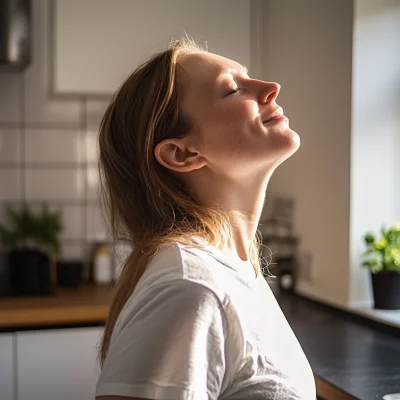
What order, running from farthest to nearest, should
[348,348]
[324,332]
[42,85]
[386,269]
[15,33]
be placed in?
[42,85] → [15,33] → [386,269] → [324,332] → [348,348]

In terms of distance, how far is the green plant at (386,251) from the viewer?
6.55ft

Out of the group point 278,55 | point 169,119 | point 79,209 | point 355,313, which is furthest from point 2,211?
point 169,119

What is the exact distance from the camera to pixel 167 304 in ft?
2.51

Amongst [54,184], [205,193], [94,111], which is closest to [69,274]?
[54,184]

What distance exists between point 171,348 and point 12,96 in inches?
79.9

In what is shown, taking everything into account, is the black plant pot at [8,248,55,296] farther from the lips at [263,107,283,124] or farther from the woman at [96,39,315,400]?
the lips at [263,107,283,124]

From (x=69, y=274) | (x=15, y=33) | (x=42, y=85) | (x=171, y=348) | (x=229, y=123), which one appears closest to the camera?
(x=171, y=348)

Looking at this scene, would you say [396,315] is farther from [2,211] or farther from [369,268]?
[2,211]

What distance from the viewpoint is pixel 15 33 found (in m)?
2.24

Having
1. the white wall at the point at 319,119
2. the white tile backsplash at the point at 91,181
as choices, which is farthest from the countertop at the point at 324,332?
the white tile backsplash at the point at 91,181

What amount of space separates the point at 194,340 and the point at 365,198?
4.75 feet

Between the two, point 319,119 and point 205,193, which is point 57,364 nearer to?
point 319,119

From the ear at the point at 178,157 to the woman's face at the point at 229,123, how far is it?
1 centimetres

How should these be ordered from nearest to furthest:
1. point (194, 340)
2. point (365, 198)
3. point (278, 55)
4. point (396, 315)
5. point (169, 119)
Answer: point (194, 340)
point (169, 119)
point (396, 315)
point (365, 198)
point (278, 55)
